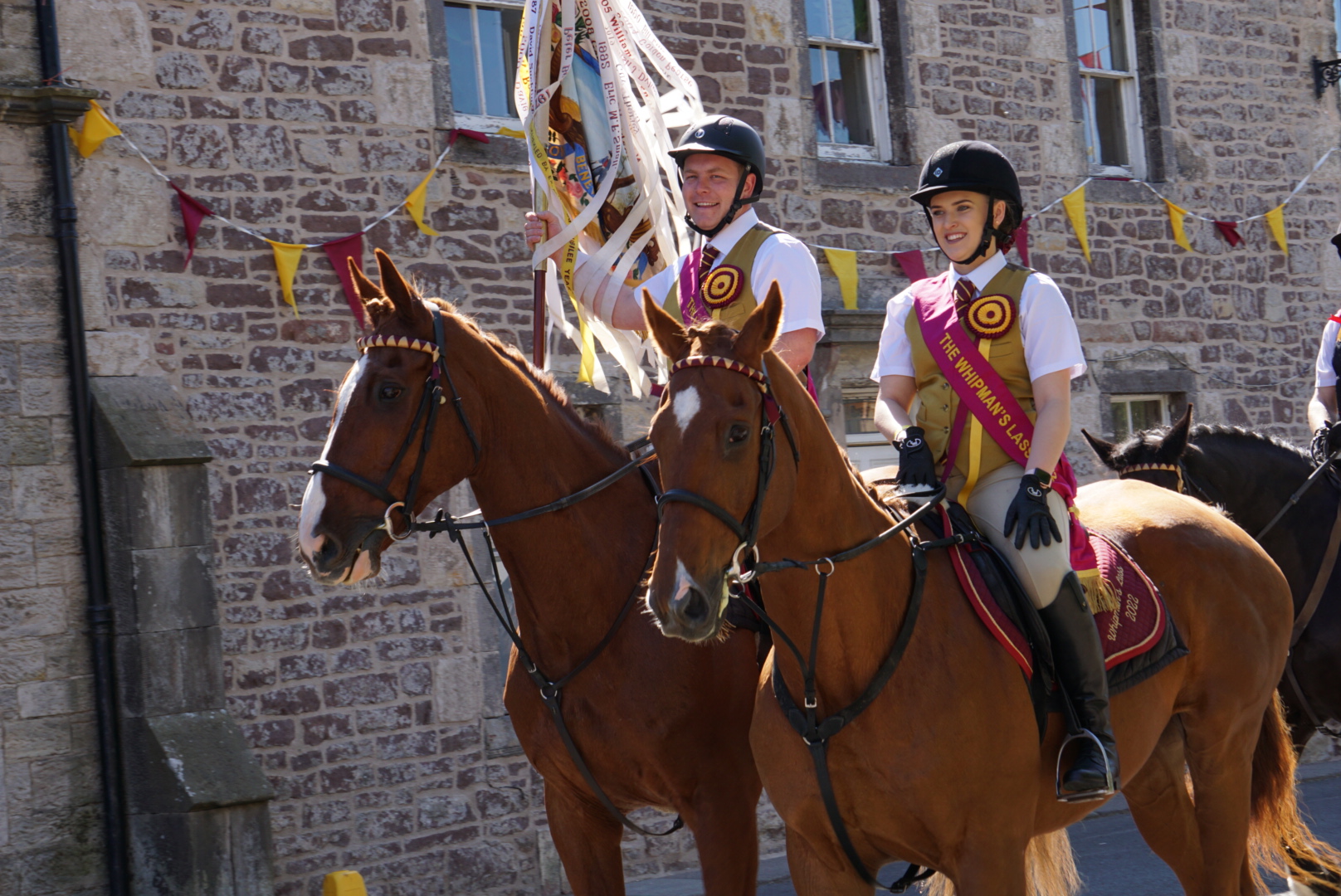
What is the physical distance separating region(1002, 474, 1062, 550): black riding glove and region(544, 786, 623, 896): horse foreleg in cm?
162

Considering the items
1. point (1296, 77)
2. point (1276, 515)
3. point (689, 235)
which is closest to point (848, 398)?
point (1276, 515)

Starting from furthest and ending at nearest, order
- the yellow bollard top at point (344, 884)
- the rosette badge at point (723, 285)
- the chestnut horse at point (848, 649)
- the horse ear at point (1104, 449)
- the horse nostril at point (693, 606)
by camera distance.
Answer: the yellow bollard top at point (344, 884) → the horse ear at point (1104, 449) → the rosette badge at point (723, 285) → the chestnut horse at point (848, 649) → the horse nostril at point (693, 606)

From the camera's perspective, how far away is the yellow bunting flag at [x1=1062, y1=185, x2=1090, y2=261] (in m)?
11.2

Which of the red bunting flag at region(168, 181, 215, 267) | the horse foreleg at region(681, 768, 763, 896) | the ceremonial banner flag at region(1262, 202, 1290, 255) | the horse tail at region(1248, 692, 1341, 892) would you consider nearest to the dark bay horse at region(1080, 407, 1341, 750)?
the horse tail at region(1248, 692, 1341, 892)

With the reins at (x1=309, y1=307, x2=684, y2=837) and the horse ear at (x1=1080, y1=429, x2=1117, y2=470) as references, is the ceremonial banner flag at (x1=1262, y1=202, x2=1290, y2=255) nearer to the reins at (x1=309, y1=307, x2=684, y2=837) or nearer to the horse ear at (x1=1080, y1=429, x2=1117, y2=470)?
the horse ear at (x1=1080, y1=429, x2=1117, y2=470)

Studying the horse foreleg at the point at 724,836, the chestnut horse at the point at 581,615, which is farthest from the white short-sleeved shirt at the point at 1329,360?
the horse foreleg at the point at 724,836

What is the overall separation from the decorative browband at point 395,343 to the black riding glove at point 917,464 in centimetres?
141

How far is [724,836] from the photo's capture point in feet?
13.9

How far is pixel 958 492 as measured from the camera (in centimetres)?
425

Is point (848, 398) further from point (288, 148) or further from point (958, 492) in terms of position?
point (958, 492)

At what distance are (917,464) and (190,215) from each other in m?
5.06

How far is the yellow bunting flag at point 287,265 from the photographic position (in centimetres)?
787

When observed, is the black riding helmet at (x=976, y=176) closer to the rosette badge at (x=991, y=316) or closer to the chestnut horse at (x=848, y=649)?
the rosette badge at (x=991, y=316)

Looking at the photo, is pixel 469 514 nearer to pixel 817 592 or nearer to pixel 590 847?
pixel 590 847
